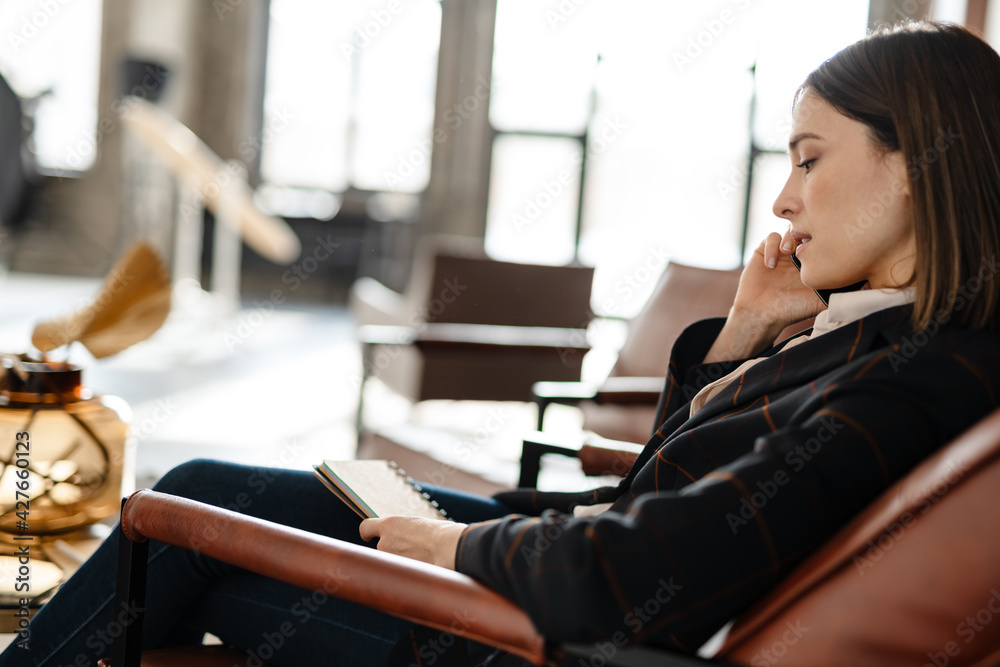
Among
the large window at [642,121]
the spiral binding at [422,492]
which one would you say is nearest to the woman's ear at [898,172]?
the spiral binding at [422,492]

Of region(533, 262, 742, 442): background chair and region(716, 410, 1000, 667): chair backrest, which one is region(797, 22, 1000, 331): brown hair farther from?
region(533, 262, 742, 442): background chair

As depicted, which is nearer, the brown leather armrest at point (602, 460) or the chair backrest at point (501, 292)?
the brown leather armrest at point (602, 460)

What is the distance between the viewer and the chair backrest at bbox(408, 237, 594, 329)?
11.3 feet

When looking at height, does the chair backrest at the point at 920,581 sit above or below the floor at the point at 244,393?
above

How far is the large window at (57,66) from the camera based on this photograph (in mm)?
8633

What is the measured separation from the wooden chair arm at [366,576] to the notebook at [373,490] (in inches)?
10.3
